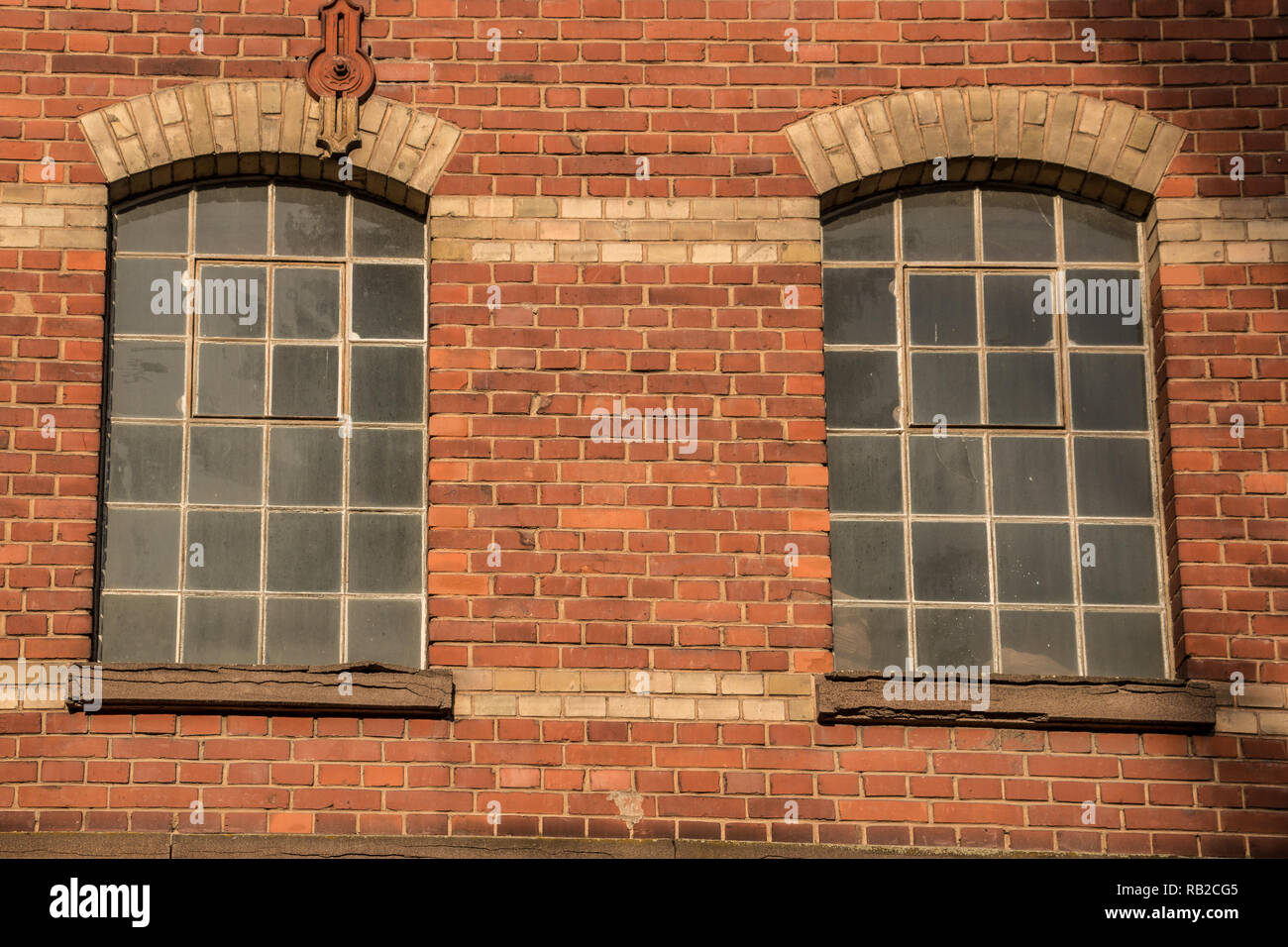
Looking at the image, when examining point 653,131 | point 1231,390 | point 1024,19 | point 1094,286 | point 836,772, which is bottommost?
point 836,772

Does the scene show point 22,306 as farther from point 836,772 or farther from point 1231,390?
point 1231,390

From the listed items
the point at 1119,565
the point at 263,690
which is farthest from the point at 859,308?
the point at 263,690

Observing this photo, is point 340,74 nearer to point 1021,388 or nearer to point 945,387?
point 945,387

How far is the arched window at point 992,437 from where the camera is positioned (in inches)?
317

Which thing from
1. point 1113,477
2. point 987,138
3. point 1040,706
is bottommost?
point 1040,706

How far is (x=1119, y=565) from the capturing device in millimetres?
8141

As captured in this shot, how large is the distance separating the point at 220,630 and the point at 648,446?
6.45ft

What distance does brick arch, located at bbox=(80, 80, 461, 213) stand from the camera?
828 cm

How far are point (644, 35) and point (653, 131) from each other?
Result: 48 centimetres

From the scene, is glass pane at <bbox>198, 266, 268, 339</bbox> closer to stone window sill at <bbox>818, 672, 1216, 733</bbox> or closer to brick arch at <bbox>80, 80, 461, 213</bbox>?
brick arch at <bbox>80, 80, 461, 213</bbox>

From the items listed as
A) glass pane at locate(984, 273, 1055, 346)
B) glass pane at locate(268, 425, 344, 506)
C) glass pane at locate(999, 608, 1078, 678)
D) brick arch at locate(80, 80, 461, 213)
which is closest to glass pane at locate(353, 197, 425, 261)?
brick arch at locate(80, 80, 461, 213)
